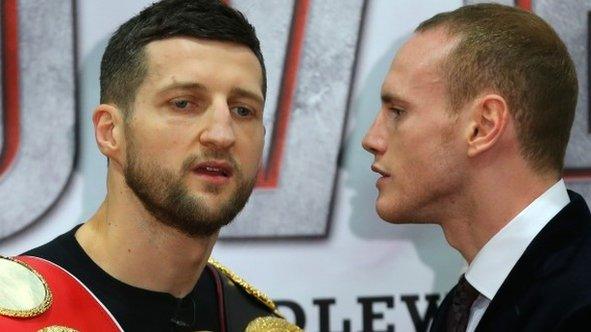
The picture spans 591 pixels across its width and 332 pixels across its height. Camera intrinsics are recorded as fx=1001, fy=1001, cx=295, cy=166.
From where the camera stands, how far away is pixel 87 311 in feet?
5.98

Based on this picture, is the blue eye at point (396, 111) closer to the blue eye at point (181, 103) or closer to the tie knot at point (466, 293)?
the tie knot at point (466, 293)

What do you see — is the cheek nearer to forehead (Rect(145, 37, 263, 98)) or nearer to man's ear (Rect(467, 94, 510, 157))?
forehead (Rect(145, 37, 263, 98))

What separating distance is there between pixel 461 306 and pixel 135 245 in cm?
64

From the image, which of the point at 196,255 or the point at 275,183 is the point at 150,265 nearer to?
the point at 196,255

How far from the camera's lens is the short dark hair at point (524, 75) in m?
1.91

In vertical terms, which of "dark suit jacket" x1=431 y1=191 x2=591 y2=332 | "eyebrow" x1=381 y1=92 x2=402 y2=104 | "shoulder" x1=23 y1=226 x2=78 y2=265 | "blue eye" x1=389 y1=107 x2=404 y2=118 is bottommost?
"shoulder" x1=23 y1=226 x2=78 y2=265

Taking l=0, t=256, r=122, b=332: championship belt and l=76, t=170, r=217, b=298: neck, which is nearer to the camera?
l=0, t=256, r=122, b=332: championship belt

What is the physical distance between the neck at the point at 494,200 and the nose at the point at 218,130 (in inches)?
19.2

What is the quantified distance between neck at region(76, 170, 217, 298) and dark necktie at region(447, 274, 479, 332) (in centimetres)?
52

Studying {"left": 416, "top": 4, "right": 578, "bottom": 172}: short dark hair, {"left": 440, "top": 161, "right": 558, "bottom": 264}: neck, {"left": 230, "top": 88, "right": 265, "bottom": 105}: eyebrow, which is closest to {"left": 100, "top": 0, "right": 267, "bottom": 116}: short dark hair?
{"left": 230, "top": 88, "right": 265, "bottom": 105}: eyebrow

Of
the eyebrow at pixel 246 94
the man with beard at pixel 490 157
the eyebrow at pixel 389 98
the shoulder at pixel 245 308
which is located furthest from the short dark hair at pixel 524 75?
the shoulder at pixel 245 308

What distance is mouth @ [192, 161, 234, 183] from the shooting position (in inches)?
72.6

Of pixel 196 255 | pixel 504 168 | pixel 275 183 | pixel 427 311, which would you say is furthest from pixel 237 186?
pixel 427 311

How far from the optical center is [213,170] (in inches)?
73.1
